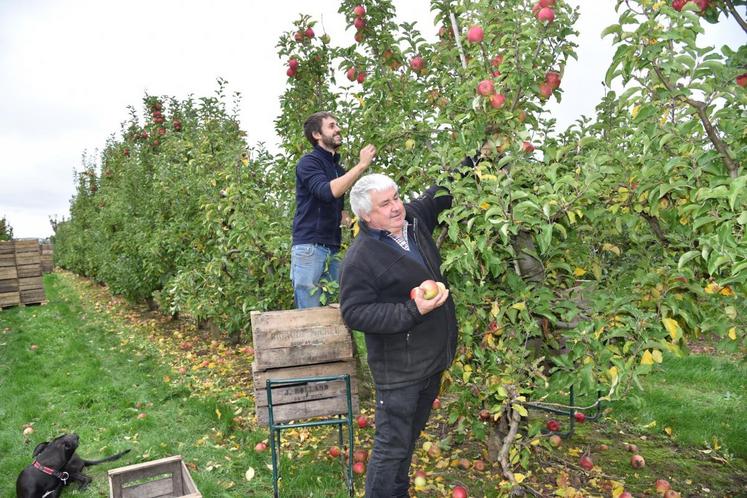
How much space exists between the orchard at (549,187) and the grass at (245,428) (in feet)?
0.92

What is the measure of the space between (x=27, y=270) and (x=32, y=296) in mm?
612

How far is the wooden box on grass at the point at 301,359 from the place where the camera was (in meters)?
3.46

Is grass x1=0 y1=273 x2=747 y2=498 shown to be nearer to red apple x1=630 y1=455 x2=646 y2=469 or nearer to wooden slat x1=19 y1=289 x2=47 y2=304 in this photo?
red apple x1=630 y1=455 x2=646 y2=469

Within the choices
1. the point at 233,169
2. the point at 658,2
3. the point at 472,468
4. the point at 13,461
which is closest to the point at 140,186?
the point at 233,169

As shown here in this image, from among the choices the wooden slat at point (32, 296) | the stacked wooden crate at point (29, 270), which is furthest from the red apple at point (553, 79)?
the wooden slat at point (32, 296)

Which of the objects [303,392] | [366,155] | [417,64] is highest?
[417,64]

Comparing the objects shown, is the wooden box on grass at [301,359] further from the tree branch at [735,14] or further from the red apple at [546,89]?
the tree branch at [735,14]

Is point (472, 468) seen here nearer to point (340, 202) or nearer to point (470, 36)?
point (340, 202)

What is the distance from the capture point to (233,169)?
5.81 metres

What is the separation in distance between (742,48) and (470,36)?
4.34 ft

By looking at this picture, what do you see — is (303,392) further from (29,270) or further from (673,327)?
(29,270)

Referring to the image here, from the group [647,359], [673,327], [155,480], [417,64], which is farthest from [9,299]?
[673,327]

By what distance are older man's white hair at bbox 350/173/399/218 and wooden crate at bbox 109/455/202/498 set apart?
197 cm

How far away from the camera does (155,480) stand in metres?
3.68
